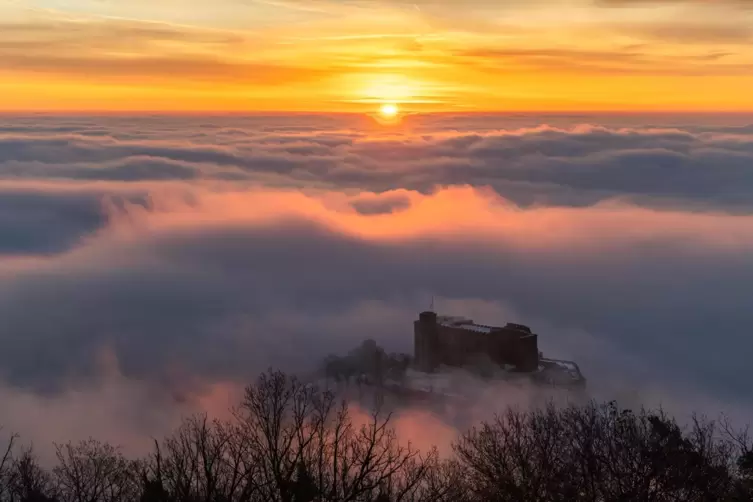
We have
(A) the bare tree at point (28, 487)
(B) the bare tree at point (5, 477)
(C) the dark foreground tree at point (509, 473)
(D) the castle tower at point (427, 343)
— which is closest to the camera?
(C) the dark foreground tree at point (509, 473)

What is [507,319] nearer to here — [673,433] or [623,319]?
[623,319]

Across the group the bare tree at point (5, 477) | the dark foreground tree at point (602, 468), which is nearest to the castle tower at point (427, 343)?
the bare tree at point (5, 477)

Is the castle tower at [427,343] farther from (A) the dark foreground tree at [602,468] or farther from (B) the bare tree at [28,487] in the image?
(A) the dark foreground tree at [602,468]

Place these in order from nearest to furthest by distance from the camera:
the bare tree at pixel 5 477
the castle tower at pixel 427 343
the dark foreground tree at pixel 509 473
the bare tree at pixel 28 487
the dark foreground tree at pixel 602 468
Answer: the dark foreground tree at pixel 509 473
the dark foreground tree at pixel 602 468
the bare tree at pixel 28 487
the bare tree at pixel 5 477
the castle tower at pixel 427 343

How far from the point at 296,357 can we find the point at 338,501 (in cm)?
6317

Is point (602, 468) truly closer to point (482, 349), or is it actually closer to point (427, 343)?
point (482, 349)

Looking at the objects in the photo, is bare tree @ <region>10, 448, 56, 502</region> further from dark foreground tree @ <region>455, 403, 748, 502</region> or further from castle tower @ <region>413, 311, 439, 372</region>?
castle tower @ <region>413, 311, 439, 372</region>

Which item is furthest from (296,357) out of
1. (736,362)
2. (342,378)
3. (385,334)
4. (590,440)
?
(590,440)

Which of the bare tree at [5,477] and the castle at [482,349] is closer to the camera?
the bare tree at [5,477]

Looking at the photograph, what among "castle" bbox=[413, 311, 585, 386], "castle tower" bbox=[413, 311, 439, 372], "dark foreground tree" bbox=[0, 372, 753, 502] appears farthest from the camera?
Answer: "castle tower" bbox=[413, 311, 439, 372]

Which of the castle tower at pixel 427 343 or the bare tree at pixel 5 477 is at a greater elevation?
the castle tower at pixel 427 343

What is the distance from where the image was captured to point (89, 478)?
79.4ft

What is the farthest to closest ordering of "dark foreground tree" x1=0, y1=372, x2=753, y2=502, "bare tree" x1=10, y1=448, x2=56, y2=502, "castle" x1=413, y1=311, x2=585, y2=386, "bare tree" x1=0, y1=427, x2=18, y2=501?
"castle" x1=413, y1=311, x2=585, y2=386 → "bare tree" x1=0, y1=427, x2=18, y2=501 → "bare tree" x1=10, y1=448, x2=56, y2=502 → "dark foreground tree" x1=0, y1=372, x2=753, y2=502

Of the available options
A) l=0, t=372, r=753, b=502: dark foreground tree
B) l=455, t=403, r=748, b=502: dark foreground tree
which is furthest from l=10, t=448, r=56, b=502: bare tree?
l=455, t=403, r=748, b=502: dark foreground tree
